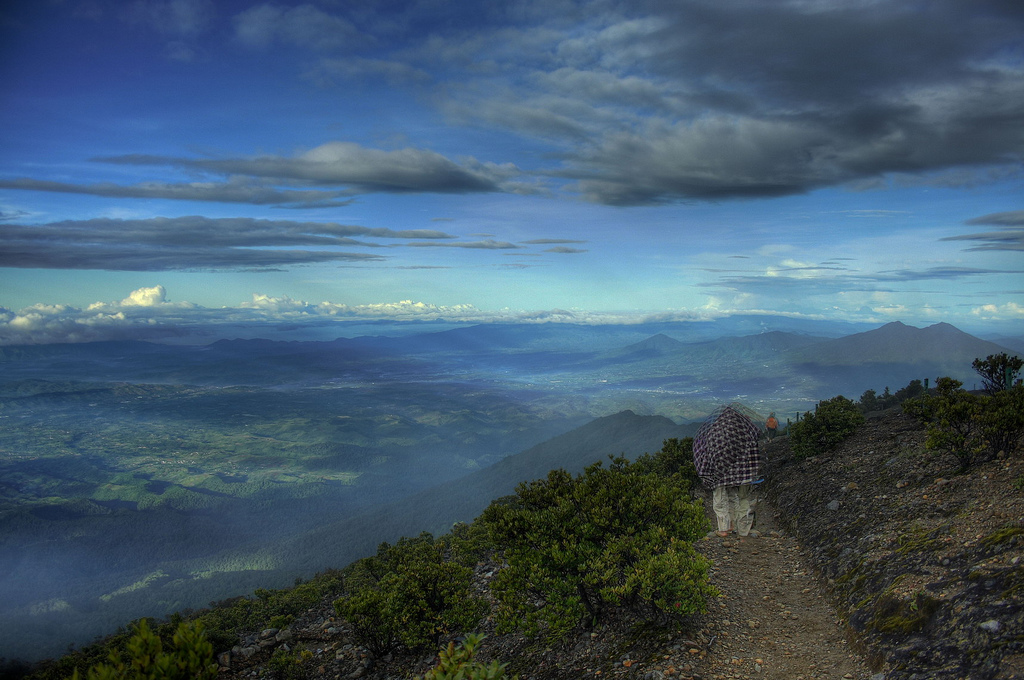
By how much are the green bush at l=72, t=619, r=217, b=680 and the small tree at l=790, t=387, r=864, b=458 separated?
2525cm

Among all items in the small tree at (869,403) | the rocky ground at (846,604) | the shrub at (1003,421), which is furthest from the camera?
the small tree at (869,403)

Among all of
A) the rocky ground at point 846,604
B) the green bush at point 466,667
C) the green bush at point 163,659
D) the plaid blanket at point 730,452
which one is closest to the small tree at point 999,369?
the rocky ground at point 846,604

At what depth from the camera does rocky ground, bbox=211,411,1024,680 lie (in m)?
10.7

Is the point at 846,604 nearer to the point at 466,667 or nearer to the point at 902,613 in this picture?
the point at 902,613

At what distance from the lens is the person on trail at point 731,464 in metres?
19.2

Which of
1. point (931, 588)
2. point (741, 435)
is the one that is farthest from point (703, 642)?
point (741, 435)

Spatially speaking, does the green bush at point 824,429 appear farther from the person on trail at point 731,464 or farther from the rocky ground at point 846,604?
the person on trail at point 731,464

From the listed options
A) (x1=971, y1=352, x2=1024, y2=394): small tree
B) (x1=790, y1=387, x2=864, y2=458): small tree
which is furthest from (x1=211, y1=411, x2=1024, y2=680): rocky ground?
(x1=971, y1=352, x2=1024, y2=394): small tree

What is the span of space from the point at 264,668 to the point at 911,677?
64.5ft

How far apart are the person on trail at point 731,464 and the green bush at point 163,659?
16.5m

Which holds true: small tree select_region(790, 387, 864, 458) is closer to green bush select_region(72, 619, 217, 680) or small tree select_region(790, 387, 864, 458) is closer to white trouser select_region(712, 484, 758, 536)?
white trouser select_region(712, 484, 758, 536)

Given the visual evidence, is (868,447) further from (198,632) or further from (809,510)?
(198,632)

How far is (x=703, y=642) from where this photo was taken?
13.1m

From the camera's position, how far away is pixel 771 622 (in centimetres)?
1417
